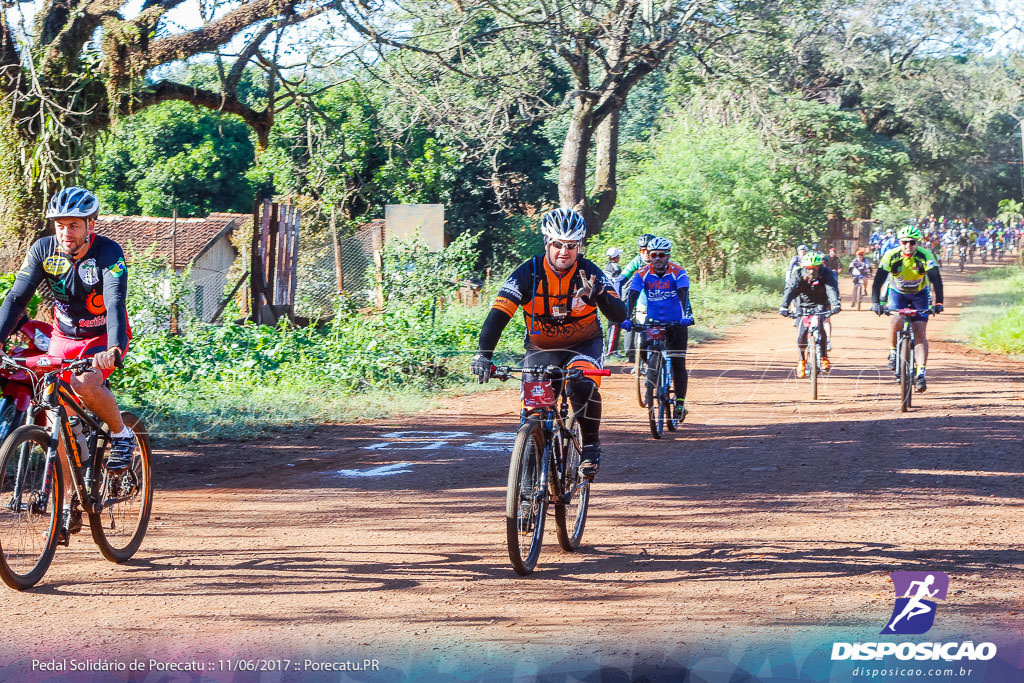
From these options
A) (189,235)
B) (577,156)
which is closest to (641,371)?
(577,156)

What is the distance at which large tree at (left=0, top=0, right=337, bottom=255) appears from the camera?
10289 millimetres

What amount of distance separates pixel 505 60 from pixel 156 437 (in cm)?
1019

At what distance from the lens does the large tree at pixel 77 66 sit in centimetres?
1029

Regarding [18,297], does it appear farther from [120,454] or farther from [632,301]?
[632,301]

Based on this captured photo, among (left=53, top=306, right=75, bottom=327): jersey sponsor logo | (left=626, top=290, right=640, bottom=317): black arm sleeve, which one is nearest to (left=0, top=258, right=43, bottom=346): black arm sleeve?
(left=53, top=306, right=75, bottom=327): jersey sponsor logo

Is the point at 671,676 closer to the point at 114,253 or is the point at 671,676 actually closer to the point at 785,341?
the point at 114,253

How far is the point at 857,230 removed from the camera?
65.8 meters

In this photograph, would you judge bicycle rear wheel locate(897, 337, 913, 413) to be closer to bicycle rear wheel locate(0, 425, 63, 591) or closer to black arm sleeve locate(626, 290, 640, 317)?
black arm sleeve locate(626, 290, 640, 317)

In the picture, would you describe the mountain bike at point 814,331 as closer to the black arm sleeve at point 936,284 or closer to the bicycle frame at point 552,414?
the black arm sleeve at point 936,284

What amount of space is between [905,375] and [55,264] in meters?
10.3

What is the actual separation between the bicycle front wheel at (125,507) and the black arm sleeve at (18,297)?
0.83m

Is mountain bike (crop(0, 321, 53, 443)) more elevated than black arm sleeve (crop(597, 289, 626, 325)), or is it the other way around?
black arm sleeve (crop(597, 289, 626, 325))

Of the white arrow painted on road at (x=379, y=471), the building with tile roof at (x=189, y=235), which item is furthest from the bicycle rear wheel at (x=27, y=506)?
the building with tile roof at (x=189, y=235)

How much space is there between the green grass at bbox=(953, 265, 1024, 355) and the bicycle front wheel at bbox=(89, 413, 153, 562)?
19297mm
